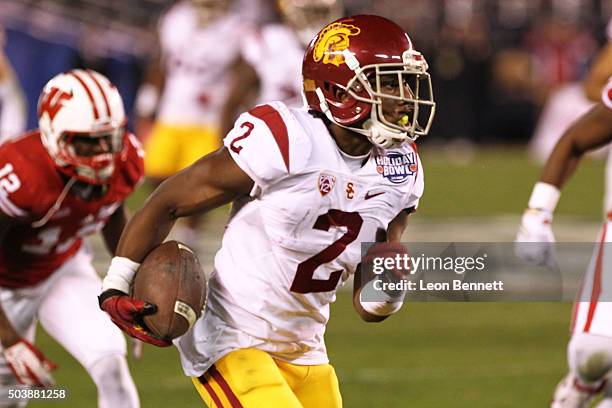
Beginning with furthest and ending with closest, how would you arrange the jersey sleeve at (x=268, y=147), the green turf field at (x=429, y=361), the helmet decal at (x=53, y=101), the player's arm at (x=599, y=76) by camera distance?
1. the green turf field at (x=429, y=361)
2. the player's arm at (x=599, y=76)
3. the helmet decal at (x=53, y=101)
4. the jersey sleeve at (x=268, y=147)

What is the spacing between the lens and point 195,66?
9672mm

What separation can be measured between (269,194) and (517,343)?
12.6ft

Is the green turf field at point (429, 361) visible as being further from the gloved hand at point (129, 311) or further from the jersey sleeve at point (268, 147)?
the jersey sleeve at point (268, 147)

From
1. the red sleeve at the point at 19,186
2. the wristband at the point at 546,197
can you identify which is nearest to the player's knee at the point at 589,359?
the wristband at the point at 546,197

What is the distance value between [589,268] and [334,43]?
3.88ft

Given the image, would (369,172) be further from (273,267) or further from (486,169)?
(486,169)

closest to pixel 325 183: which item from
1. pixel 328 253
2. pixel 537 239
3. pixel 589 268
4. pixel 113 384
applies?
pixel 328 253

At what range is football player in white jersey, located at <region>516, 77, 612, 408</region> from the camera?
13.5ft

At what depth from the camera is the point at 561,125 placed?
18625 millimetres

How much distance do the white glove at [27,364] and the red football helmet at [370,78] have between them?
132 cm

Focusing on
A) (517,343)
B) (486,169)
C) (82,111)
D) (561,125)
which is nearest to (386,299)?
(82,111)

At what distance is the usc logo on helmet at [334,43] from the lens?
377 cm

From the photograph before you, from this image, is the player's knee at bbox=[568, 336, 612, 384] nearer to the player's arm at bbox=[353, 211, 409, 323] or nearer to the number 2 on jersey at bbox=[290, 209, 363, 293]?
the player's arm at bbox=[353, 211, 409, 323]

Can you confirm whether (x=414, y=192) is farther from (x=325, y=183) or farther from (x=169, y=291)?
(x=169, y=291)
